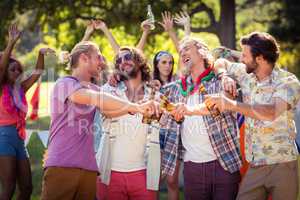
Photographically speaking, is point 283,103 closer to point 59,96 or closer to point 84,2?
point 59,96

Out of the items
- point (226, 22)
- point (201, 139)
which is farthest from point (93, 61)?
point (226, 22)

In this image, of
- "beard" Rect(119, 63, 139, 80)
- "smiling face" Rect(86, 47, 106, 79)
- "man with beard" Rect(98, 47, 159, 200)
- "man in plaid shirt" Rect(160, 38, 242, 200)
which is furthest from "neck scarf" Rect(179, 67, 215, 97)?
"smiling face" Rect(86, 47, 106, 79)

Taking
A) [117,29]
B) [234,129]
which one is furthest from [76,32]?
[234,129]

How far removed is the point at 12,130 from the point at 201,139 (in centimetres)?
220

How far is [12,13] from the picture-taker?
14.1 m

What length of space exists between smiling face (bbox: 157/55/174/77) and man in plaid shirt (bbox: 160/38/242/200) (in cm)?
189

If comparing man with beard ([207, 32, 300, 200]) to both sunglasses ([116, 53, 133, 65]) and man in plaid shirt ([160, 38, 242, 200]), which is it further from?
sunglasses ([116, 53, 133, 65])

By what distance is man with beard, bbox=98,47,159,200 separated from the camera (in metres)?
5.59

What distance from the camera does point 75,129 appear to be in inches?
198

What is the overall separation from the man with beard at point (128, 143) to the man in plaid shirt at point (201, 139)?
0.94 feet

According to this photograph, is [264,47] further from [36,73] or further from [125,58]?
[36,73]

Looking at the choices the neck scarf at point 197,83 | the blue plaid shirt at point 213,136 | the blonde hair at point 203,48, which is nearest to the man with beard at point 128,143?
the blue plaid shirt at point 213,136

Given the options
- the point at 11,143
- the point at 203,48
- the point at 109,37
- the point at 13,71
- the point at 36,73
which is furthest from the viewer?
the point at 109,37

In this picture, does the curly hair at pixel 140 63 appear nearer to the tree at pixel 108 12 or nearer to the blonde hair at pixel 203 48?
the blonde hair at pixel 203 48
